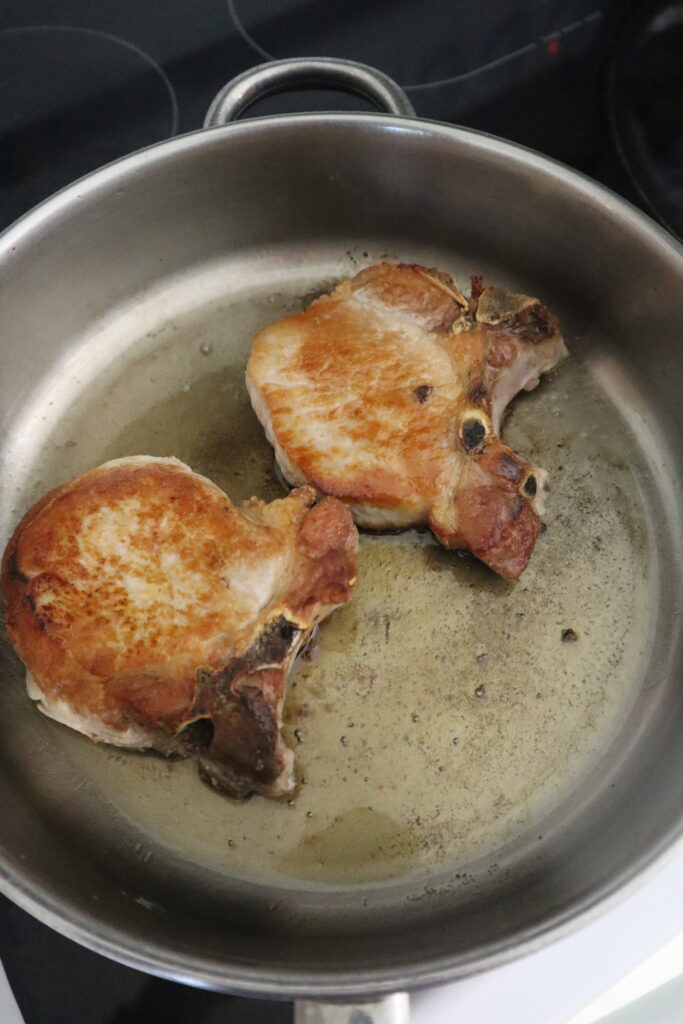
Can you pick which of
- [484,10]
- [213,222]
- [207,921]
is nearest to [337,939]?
[207,921]

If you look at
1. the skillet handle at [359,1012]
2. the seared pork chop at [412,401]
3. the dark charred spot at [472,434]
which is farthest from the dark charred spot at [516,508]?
the skillet handle at [359,1012]

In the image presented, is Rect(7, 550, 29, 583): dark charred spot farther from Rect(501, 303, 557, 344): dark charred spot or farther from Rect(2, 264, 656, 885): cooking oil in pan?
Rect(501, 303, 557, 344): dark charred spot

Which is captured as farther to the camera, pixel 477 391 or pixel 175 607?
pixel 477 391

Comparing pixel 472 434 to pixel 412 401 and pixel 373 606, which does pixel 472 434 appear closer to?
pixel 412 401

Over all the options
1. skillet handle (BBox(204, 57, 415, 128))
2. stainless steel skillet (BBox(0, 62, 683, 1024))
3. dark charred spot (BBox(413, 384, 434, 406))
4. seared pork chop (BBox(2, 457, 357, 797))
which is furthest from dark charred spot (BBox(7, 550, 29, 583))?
skillet handle (BBox(204, 57, 415, 128))

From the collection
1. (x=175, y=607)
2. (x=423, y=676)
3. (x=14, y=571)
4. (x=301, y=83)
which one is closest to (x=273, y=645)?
(x=175, y=607)

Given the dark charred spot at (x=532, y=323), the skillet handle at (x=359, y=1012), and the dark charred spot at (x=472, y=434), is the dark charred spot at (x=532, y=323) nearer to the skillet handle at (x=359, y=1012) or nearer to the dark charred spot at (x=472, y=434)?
the dark charred spot at (x=472, y=434)
